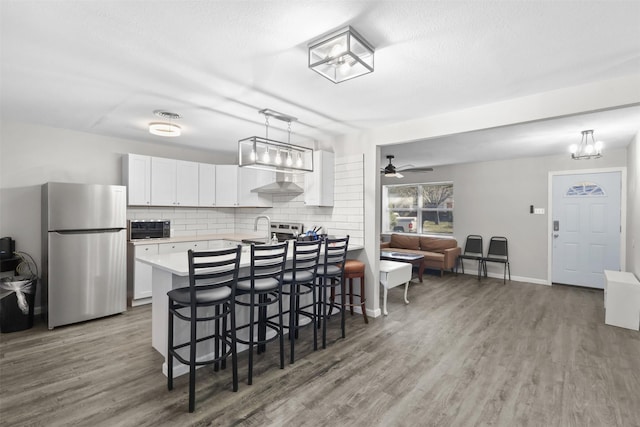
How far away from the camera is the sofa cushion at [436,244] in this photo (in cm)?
689

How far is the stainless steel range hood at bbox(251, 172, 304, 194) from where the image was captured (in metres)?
4.85

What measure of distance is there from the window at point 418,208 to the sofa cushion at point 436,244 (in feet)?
2.45

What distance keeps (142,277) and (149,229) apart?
0.76m

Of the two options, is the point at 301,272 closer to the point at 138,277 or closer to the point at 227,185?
the point at 138,277

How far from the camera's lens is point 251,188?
18.6ft

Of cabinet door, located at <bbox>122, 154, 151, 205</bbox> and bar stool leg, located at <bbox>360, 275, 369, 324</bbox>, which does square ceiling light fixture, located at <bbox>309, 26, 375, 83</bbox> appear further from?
cabinet door, located at <bbox>122, 154, 151, 205</bbox>

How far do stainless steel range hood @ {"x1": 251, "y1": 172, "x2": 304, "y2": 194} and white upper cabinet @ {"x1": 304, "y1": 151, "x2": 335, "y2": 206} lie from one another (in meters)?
0.34

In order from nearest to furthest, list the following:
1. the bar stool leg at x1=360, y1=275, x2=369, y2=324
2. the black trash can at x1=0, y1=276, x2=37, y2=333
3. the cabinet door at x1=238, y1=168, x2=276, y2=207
A: the black trash can at x1=0, y1=276, x2=37, y2=333 → the bar stool leg at x1=360, y1=275, x2=369, y2=324 → the cabinet door at x1=238, y1=168, x2=276, y2=207

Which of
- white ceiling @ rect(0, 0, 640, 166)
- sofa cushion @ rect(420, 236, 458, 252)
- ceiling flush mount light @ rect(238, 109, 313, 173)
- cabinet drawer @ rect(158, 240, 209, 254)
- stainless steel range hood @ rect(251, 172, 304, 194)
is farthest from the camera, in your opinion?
sofa cushion @ rect(420, 236, 458, 252)

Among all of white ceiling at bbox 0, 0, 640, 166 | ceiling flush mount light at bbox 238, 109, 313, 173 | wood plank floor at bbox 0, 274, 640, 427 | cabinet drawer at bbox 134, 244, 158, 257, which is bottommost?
wood plank floor at bbox 0, 274, 640, 427

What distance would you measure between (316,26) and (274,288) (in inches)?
77.1

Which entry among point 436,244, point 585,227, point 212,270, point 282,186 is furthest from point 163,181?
point 585,227

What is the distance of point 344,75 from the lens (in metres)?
2.24

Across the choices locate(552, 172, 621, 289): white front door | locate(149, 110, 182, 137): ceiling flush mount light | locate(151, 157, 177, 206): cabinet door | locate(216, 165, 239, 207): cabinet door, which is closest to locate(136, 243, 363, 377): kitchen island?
locate(149, 110, 182, 137): ceiling flush mount light
